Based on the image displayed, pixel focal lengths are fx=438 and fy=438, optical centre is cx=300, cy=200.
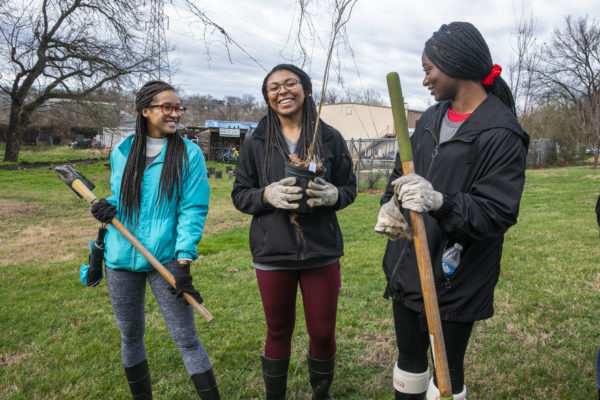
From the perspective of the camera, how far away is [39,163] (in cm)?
2497

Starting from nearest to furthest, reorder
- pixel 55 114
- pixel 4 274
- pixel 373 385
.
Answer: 1. pixel 373 385
2. pixel 4 274
3. pixel 55 114

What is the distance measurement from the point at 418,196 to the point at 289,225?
97 centimetres

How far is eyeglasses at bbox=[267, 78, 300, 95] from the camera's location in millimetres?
2564

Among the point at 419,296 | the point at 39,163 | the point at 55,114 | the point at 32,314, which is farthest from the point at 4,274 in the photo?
the point at 39,163

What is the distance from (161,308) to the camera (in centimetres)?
253

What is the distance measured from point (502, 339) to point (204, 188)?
9.52ft

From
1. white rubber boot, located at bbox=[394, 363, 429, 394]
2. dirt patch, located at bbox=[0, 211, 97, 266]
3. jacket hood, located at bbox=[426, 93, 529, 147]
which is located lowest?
dirt patch, located at bbox=[0, 211, 97, 266]

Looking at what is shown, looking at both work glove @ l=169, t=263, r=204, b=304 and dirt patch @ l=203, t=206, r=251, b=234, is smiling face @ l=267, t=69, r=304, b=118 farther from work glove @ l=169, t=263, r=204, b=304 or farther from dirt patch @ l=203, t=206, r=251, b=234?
dirt patch @ l=203, t=206, r=251, b=234

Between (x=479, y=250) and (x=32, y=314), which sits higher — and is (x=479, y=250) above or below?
above

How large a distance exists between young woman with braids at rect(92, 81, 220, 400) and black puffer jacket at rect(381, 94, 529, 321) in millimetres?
1194

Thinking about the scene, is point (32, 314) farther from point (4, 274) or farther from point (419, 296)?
point (419, 296)

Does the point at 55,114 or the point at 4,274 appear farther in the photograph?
the point at 55,114

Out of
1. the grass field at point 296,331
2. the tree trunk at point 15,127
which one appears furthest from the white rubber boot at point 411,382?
the tree trunk at point 15,127

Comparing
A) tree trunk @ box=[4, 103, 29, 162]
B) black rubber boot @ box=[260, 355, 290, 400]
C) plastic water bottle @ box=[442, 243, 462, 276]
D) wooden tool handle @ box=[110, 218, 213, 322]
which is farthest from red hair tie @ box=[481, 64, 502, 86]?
tree trunk @ box=[4, 103, 29, 162]
